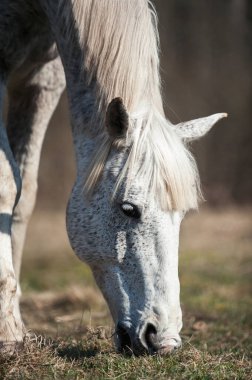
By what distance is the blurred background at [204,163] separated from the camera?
7094mm

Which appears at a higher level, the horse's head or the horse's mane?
the horse's mane

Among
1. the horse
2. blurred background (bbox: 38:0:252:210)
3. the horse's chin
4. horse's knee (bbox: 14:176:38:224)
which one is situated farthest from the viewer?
blurred background (bbox: 38:0:252:210)

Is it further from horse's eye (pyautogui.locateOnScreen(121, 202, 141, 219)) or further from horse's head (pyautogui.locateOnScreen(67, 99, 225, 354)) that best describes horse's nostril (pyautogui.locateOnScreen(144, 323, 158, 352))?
horse's eye (pyautogui.locateOnScreen(121, 202, 141, 219))

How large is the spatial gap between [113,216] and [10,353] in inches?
29.3

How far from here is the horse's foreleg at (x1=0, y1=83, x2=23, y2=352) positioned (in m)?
3.29

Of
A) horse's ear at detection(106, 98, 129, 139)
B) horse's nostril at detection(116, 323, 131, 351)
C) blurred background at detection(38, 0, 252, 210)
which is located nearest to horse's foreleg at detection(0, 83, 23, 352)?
horse's nostril at detection(116, 323, 131, 351)

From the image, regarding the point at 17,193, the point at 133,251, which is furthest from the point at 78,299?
the point at 133,251

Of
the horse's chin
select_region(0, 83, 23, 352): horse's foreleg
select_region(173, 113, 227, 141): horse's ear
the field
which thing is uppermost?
select_region(173, 113, 227, 141): horse's ear

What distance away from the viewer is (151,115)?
3396 mm

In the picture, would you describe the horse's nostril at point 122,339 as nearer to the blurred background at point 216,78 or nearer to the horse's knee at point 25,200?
the horse's knee at point 25,200

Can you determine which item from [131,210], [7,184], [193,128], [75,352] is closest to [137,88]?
[193,128]

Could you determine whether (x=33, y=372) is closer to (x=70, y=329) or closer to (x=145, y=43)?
(x=70, y=329)

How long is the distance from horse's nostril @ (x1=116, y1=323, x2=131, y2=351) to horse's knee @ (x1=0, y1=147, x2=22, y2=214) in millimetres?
832

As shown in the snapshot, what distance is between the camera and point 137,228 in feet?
10.6
